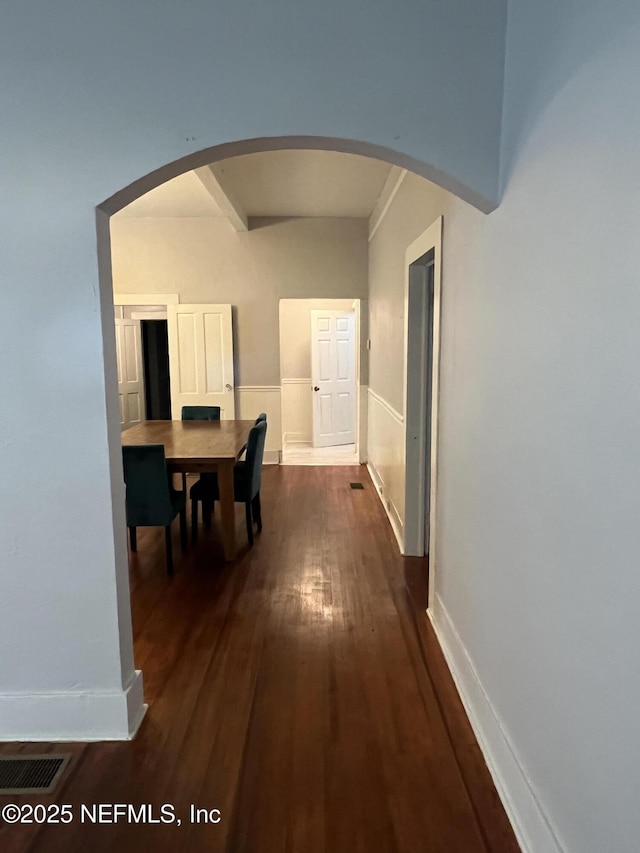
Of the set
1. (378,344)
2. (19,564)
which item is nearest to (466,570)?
(19,564)

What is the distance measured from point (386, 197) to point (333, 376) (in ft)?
10.3

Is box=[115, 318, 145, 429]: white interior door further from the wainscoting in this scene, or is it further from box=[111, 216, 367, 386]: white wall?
the wainscoting

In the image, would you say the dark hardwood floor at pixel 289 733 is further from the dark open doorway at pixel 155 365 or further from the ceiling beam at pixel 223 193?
the dark open doorway at pixel 155 365

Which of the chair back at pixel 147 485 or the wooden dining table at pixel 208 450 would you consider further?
the wooden dining table at pixel 208 450

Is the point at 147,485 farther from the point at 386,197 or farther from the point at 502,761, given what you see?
the point at 386,197

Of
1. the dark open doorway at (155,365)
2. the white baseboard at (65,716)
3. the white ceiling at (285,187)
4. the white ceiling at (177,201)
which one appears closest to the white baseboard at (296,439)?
the dark open doorway at (155,365)

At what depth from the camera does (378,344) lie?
18.1 feet

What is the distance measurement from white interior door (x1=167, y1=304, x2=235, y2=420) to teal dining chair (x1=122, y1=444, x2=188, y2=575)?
3324 millimetres

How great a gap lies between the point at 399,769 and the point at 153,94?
2.37 meters

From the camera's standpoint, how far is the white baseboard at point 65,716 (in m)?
1.99

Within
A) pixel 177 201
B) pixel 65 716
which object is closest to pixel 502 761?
pixel 65 716

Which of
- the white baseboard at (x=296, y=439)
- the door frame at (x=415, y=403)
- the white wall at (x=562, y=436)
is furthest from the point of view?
the white baseboard at (x=296, y=439)

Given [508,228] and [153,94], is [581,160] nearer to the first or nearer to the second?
[508,228]

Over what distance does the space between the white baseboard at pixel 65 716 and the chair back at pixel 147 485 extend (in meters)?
1.48
